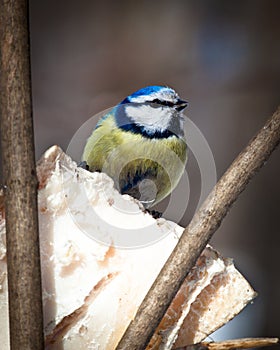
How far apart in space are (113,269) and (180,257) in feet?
0.20

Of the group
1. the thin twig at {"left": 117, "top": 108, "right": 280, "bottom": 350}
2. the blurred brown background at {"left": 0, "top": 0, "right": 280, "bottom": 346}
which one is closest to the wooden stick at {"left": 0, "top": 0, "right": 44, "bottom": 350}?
the thin twig at {"left": 117, "top": 108, "right": 280, "bottom": 350}

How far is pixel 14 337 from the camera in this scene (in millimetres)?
256

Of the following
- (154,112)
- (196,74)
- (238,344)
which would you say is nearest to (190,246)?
(238,344)

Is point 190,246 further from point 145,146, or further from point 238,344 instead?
point 145,146

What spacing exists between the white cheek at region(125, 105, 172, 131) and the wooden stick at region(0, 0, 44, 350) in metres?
0.37

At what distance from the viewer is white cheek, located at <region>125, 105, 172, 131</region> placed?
0.60 m

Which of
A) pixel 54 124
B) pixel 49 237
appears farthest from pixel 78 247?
pixel 54 124

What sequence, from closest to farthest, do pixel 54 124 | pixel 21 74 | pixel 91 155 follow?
pixel 21 74, pixel 91 155, pixel 54 124

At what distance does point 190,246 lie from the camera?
0.27m

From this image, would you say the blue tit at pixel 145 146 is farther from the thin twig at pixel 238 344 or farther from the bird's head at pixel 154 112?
the thin twig at pixel 238 344

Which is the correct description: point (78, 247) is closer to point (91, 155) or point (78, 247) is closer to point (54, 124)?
point (91, 155)

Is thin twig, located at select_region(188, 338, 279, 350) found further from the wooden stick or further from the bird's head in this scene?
the bird's head

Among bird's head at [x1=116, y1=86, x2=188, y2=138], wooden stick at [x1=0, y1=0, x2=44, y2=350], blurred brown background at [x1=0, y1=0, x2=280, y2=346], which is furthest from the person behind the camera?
blurred brown background at [x1=0, y1=0, x2=280, y2=346]

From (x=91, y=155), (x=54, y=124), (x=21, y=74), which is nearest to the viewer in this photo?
(x=21, y=74)
